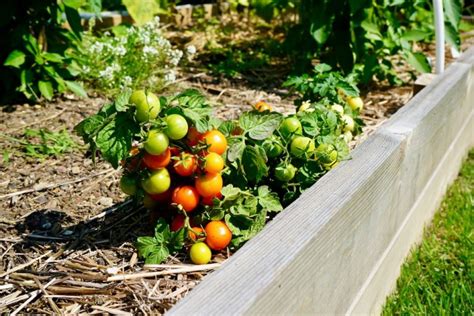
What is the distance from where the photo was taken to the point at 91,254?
5.84ft

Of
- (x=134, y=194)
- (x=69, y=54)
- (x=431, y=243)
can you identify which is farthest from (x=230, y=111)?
(x=134, y=194)

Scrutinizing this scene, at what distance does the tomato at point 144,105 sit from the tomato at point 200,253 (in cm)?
39

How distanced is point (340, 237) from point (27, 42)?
212cm

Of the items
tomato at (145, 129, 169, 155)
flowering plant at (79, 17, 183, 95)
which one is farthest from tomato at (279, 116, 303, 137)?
flowering plant at (79, 17, 183, 95)

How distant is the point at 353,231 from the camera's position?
5.49ft

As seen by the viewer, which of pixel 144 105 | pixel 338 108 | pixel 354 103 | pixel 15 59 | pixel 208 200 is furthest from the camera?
pixel 15 59

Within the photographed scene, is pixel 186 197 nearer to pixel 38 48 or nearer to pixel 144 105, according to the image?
pixel 144 105

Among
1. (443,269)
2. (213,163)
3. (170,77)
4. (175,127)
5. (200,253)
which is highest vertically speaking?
(175,127)

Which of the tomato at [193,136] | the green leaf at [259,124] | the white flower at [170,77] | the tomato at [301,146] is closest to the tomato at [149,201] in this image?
the tomato at [193,136]

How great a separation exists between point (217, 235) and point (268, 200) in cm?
20

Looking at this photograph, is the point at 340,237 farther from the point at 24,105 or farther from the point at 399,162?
the point at 24,105

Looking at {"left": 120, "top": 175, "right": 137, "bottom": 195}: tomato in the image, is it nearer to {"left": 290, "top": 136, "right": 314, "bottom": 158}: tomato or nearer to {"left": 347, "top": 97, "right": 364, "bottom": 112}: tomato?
{"left": 290, "top": 136, "right": 314, "bottom": 158}: tomato

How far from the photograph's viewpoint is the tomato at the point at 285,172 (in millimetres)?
1818

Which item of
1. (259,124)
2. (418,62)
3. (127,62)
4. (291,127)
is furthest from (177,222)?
(418,62)
